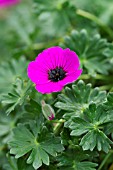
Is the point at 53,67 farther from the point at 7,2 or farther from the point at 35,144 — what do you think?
the point at 7,2

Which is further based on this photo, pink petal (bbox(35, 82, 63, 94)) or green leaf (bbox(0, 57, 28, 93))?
green leaf (bbox(0, 57, 28, 93))

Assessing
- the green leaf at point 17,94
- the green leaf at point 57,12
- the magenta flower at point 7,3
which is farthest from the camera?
the magenta flower at point 7,3

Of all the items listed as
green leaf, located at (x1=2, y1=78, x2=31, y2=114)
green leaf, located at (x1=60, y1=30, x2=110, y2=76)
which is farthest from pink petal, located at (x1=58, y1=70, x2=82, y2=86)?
green leaf, located at (x1=60, y1=30, x2=110, y2=76)

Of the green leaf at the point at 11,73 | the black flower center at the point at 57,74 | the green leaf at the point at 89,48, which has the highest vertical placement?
the green leaf at the point at 11,73

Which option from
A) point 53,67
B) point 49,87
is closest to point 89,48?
point 53,67

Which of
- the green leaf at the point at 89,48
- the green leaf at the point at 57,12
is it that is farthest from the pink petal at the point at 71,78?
the green leaf at the point at 57,12

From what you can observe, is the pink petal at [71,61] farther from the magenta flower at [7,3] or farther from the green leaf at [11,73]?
the magenta flower at [7,3]

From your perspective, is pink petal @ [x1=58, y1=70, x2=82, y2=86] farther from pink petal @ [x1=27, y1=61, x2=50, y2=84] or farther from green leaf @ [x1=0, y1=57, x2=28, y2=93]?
green leaf @ [x1=0, y1=57, x2=28, y2=93]
